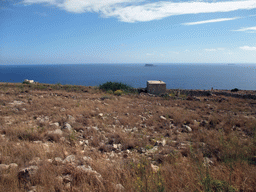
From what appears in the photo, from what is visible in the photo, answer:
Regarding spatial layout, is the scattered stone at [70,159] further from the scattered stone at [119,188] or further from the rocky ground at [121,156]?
the scattered stone at [119,188]

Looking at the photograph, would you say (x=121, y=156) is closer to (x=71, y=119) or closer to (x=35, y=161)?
(x=35, y=161)

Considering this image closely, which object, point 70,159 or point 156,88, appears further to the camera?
point 156,88

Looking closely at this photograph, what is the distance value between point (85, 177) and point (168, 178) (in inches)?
62.7

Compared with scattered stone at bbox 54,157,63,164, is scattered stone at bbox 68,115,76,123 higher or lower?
higher

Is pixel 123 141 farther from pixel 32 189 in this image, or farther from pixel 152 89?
pixel 152 89

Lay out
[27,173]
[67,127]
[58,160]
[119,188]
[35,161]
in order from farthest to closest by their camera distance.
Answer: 1. [67,127]
2. [58,160]
3. [35,161]
4. [27,173]
5. [119,188]

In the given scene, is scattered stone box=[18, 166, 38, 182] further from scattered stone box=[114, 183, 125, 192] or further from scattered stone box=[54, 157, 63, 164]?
scattered stone box=[114, 183, 125, 192]

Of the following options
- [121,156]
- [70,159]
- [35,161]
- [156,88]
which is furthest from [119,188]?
Answer: [156,88]

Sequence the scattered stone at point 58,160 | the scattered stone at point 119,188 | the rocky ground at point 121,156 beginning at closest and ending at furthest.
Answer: the scattered stone at point 119,188
the rocky ground at point 121,156
the scattered stone at point 58,160

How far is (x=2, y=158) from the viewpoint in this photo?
316 cm

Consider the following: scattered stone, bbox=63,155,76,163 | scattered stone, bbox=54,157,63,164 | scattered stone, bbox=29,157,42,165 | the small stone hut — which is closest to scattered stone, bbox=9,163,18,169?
scattered stone, bbox=29,157,42,165

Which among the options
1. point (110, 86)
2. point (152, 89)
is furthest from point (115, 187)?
point (110, 86)

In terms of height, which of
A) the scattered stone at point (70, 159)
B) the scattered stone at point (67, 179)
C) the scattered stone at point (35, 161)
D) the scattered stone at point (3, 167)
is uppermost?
the scattered stone at point (3, 167)

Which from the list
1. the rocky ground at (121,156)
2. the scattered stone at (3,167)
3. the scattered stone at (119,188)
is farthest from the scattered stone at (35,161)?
the scattered stone at (119,188)
